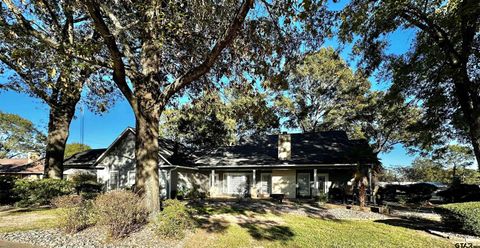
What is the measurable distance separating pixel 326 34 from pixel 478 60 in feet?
33.6

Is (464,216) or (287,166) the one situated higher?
(287,166)

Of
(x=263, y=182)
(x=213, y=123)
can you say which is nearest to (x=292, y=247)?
(x=263, y=182)

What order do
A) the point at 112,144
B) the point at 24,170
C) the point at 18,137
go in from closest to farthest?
the point at 112,144
the point at 24,170
the point at 18,137

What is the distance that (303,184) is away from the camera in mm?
22469

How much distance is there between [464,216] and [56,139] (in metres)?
20.0

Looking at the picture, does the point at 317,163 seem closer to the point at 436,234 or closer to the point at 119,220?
the point at 436,234

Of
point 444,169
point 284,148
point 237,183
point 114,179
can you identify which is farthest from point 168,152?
point 444,169

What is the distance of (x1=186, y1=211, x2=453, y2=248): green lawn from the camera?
8039mm

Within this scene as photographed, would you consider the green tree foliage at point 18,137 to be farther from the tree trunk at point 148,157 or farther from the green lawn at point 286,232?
the tree trunk at point 148,157

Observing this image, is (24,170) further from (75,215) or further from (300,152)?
(75,215)

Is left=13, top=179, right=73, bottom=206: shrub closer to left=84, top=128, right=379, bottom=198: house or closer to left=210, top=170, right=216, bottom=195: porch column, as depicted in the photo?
left=84, top=128, right=379, bottom=198: house

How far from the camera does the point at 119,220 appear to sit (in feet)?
25.5

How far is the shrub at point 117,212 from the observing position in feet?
25.4

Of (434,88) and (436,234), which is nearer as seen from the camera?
(436,234)
